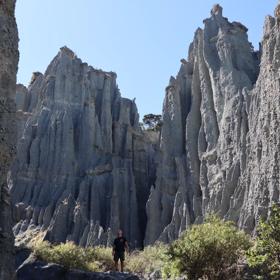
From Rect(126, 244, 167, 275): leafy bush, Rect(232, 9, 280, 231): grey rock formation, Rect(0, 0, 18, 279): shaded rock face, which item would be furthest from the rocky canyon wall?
Rect(0, 0, 18, 279): shaded rock face

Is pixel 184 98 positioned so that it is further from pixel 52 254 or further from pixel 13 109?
pixel 13 109

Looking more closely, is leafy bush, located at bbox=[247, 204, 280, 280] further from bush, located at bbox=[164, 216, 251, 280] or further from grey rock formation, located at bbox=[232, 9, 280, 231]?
grey rock formation, located at bbox=[232, 9, 280, 231]

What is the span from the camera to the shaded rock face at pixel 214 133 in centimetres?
2806

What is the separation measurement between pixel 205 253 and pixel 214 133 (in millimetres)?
19602

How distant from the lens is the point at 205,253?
14555 mm

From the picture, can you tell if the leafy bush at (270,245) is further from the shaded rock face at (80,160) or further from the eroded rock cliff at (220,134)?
the shaded rock face at (80,160)

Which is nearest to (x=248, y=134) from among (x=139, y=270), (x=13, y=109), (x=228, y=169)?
(x=228, y=169)

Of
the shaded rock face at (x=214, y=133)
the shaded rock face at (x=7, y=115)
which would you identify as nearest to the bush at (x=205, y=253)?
the shaded rock face at (x=7, y=115)

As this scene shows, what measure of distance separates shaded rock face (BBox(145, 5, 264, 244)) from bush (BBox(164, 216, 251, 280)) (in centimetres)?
1018

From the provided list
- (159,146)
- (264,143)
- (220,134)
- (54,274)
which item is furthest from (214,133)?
(54,274)

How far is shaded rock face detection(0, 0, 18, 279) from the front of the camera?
9250mm

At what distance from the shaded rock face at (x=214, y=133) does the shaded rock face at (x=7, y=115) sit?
57.4 ft

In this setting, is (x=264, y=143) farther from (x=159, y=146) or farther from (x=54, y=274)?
(x=159, y=146)

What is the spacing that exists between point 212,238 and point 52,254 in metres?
5.90
